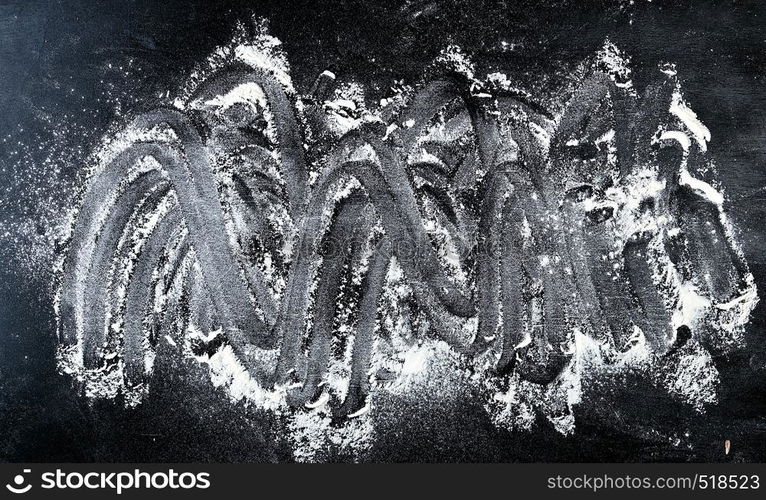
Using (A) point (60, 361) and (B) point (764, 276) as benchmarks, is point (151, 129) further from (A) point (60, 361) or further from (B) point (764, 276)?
(B) point (764, 276)

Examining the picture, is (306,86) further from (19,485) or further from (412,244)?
(19,485)

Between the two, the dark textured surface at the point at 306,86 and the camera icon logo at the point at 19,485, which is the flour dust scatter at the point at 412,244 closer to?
the dark textured surface at the point at 306,86

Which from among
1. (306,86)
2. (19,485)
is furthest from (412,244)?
(19,485)

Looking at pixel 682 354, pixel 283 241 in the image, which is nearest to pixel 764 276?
pixel 682 354

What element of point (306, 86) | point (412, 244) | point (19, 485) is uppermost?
point (306, 86)

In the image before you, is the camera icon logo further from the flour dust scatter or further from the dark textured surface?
the flour dust scatter
